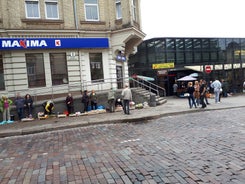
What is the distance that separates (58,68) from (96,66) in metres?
2.65

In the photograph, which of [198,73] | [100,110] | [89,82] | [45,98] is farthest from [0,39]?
[198,73]

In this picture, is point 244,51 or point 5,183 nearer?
point 5,183

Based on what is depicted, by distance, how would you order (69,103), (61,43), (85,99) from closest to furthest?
(69,103), (85,99), (61,43)

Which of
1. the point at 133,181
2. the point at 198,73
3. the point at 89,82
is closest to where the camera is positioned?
the point at 133,181

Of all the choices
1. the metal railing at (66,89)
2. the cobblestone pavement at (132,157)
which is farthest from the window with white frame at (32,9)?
the cobblestone pavement at (132,157)

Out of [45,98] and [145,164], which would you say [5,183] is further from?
[45,98]

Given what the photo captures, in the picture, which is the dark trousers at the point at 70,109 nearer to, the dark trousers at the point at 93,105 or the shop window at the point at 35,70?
the dark trousers at the point at 93,105

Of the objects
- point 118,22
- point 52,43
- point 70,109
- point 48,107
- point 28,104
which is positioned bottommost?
point 70,109

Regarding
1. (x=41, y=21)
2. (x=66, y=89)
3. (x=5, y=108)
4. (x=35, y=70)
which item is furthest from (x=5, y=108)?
(x=41, y=21)

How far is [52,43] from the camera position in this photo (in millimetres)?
15141

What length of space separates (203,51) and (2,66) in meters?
23.2

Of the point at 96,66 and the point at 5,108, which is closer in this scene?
the point at 5,108

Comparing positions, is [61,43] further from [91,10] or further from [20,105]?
[20,105]

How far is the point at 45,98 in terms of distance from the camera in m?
15.5
